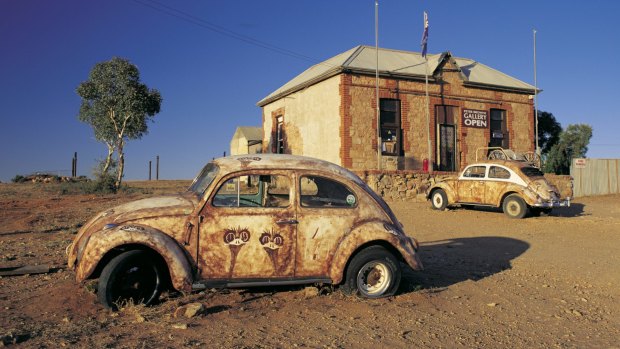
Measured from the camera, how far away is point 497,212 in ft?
51.3

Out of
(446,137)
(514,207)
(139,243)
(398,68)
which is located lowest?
(514,207)

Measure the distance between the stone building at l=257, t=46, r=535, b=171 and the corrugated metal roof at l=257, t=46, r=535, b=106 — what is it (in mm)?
55

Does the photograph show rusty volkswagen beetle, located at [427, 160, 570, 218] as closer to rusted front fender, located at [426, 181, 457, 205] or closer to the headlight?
rusted front fender, located at [426, 181, 457, 205]

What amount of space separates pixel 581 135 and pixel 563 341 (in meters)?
45.2

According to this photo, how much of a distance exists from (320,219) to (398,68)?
18476 mm

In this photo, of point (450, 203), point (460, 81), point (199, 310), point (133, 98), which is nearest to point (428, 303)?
point (199, 310)

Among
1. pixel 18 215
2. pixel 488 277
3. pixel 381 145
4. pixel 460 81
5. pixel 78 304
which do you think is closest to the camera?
pixel 78 304

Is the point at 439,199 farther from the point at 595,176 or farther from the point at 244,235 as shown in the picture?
the point at 595,176

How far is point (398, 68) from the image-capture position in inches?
880

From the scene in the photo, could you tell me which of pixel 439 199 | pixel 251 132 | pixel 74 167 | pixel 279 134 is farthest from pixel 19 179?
pixel 439 199

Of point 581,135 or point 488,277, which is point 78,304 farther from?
point 581,135

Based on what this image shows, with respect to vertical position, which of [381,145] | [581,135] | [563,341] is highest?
[581,135]

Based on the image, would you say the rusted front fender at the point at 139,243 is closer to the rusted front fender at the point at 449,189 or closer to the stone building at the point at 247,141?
the rusted front fender at the point at 449,189

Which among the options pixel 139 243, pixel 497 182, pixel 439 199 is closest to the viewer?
pixel 139 243
